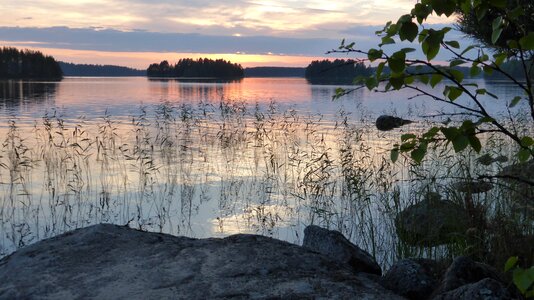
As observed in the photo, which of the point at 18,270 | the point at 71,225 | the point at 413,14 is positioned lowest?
the point at 71,225

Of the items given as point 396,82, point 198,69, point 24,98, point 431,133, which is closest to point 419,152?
point 431,133

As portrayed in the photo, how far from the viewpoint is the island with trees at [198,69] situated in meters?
162

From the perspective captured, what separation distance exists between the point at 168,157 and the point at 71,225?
5.63 metres

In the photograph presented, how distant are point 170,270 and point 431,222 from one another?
493cm

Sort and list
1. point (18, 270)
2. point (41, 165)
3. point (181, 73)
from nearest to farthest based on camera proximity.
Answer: point (18, 270), point (41, 165), point (181, 73)

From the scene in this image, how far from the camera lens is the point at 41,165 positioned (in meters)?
13.6

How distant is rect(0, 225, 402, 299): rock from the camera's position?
411cm

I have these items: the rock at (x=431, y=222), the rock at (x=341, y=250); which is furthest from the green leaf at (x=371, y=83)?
the rock at (x=431, y=222)

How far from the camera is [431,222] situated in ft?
26.1

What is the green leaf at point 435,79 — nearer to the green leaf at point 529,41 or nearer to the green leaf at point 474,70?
the green leaf at point 474,70

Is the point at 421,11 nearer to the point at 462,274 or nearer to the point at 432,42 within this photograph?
the point at 432,42

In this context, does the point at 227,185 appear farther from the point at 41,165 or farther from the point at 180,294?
the point at 180,294

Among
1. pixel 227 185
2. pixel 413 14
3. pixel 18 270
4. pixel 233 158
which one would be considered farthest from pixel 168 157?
pixel 413 14

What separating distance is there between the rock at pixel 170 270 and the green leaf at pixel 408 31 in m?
2.47
